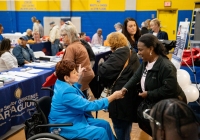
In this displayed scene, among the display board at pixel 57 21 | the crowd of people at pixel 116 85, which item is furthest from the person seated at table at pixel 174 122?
the display board at pixel 57 21

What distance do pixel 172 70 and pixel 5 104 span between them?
2.01m

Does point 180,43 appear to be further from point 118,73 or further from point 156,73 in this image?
point 156,73

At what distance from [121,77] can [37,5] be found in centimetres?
1147

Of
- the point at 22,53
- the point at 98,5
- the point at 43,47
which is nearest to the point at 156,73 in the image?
the point at 22,53

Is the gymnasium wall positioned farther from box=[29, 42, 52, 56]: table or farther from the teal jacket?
the teal jacket

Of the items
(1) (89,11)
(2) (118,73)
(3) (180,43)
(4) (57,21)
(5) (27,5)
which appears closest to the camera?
(2) (118,73)

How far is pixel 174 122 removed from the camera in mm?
874

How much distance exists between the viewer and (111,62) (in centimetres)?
251

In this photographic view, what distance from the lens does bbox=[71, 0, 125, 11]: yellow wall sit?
11593mm

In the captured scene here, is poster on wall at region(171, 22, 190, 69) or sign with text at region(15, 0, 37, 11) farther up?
sign with text at region(15, 0, 37, 11)

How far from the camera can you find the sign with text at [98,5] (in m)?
11.8

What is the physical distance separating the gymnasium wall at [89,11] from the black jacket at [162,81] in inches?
365

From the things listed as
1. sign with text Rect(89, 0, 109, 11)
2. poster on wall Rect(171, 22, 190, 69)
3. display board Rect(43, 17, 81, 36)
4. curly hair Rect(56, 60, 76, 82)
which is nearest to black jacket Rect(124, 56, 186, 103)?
curly hair Rect(56, 60, 76, 82)

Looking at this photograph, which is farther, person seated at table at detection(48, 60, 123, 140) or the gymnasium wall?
the gymnasium wall
